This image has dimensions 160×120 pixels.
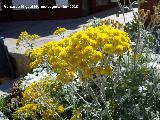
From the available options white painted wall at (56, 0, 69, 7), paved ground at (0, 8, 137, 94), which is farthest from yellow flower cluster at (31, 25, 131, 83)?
white painted wall at (56, 0, 69, 7)

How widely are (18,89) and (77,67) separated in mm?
3067

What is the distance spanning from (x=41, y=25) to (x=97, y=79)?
1157cm

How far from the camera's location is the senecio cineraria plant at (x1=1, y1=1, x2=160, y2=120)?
10.1 feet

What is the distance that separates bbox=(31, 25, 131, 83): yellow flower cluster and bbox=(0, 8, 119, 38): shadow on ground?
9.13m

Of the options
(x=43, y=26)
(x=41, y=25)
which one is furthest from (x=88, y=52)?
(x=41, y=25)

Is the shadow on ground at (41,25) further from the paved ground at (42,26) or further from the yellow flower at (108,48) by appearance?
the yellow flower at (108,48)

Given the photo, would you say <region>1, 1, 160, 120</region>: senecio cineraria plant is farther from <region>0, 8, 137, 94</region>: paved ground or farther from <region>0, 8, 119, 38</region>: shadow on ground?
<region>0, 8, 119, 38</region>: shadow on ground

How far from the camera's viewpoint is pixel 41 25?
14766mm

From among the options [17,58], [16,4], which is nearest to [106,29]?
[17,58]

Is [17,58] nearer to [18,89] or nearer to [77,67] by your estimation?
[18,89]

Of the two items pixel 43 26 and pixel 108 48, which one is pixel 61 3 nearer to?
pixel 43 26

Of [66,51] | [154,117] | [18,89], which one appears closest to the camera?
[66,51]

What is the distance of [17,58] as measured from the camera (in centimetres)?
909

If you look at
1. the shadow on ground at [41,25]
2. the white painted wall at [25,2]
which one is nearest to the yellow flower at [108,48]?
the shadow on ground at [41,25]
